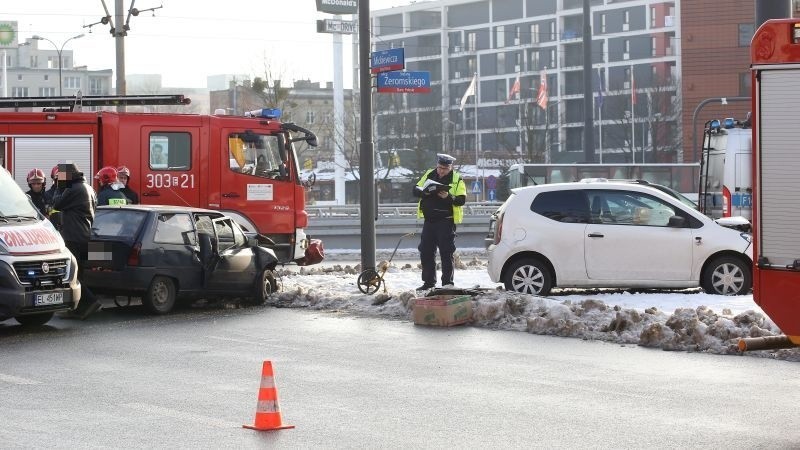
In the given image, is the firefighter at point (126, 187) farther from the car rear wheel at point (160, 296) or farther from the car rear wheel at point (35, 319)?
the car rear wheel at point (35, 319)

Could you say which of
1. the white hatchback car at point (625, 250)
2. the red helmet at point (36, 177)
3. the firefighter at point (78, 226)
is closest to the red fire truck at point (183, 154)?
the red helmet at point (36, 177)

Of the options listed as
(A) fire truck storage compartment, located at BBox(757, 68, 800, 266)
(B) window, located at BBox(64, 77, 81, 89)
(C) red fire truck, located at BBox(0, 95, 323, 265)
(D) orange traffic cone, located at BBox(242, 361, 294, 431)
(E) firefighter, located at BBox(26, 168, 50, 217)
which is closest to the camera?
(A) fire truck storage compartment, located at BBox(757, 68, 800, 266)

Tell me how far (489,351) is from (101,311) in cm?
625

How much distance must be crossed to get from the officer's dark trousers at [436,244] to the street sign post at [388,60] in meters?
2.97

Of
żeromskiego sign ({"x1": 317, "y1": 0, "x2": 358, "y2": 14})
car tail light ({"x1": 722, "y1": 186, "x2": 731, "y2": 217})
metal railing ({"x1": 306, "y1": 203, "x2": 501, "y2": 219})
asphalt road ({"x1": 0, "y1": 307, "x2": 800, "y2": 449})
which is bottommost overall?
asphalt road ({"x1": 0, "y1": 307, "x2": 800, "y2": 449})

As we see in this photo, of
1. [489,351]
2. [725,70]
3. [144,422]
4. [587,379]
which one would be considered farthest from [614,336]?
[725,70]

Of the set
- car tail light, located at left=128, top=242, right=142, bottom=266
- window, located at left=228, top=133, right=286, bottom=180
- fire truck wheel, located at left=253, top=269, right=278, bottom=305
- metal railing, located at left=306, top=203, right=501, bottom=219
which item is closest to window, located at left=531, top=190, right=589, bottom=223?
fire truck wheel, located at left=253, top=269, right=278, bottom=305

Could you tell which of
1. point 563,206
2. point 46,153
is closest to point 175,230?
point 563,206

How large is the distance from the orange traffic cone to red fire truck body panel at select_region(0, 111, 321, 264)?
491 inches

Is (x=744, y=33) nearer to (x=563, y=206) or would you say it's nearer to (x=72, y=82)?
(x=563, y=206)

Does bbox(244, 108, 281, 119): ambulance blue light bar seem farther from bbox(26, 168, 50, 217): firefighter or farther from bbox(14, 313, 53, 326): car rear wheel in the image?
bbox(14, 313, 53, 326): car rear wheel

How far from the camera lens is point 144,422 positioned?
338 inches

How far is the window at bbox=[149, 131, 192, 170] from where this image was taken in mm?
21250

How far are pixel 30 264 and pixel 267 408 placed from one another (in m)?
6.10
